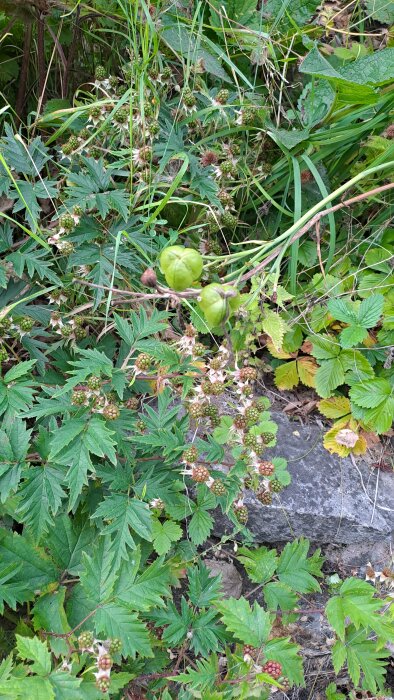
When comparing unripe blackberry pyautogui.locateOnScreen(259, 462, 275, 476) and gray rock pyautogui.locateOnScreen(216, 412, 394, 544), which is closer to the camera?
unripe blackberry pyautogui.locateOnScreen(259, 462, 275, 476)

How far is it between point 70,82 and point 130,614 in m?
1.87

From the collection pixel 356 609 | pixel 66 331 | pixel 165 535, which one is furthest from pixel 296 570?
pixel 66 331

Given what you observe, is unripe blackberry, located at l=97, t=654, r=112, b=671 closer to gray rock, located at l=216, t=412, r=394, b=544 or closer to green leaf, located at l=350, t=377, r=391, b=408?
gray rock, located at l=216, t=412, r=394, b=544

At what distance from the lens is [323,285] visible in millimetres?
2182

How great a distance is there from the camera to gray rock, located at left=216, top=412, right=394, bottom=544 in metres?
1.98

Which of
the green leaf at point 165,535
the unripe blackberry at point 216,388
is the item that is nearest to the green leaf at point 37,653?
the green leaf at point 165,535

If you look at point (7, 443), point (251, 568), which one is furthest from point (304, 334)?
point (7, 443)

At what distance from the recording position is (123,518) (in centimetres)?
146

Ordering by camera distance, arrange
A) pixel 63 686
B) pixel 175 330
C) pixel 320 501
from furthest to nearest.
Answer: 1. pixel 175 330
2. pixel 320 501
3. pixel 63 686

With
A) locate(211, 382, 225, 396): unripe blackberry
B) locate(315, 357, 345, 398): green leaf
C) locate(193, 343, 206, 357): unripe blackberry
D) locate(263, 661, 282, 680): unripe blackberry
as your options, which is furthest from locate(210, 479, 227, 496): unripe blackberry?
locate(315, 357, 345, 398): green leaf

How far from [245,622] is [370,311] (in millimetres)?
1087

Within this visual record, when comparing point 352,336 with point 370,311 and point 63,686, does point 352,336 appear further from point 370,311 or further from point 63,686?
point 63,686

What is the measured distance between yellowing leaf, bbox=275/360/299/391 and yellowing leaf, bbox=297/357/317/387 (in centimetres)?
2

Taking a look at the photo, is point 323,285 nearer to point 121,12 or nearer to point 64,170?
point 64,170
